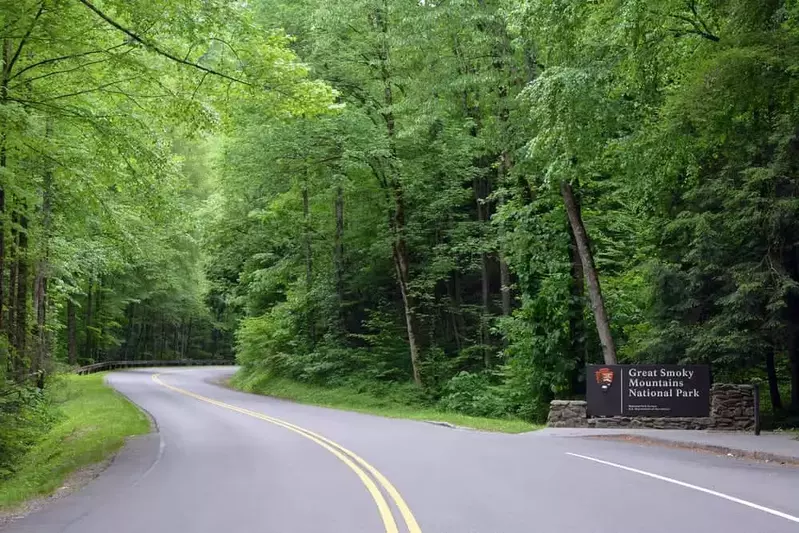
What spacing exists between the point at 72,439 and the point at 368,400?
1268 cm

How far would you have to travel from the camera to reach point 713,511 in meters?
8.02

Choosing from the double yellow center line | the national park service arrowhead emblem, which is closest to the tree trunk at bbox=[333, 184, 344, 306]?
the double yellow center line

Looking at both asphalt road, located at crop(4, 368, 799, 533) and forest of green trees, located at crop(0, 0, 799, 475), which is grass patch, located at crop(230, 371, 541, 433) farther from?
asphalt road, located at crop(4, 368, 799, 533)

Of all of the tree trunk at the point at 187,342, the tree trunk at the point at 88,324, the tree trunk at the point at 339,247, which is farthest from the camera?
the tree trunk at the point at 187,342

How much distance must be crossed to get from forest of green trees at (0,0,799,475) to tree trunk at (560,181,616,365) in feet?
0.30

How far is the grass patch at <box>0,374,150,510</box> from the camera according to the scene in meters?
10.9

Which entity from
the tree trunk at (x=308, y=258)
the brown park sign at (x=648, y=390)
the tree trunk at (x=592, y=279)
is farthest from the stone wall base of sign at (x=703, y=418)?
the tree trunk at (x=308, y=258)

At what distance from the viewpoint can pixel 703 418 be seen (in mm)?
18359

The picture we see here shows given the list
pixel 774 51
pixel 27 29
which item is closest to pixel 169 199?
pixel 27 29

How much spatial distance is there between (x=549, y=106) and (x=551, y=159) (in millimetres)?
3181

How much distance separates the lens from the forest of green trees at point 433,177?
507 inches

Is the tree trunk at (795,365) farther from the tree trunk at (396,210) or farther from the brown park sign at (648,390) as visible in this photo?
the tree trunk at (396,210)

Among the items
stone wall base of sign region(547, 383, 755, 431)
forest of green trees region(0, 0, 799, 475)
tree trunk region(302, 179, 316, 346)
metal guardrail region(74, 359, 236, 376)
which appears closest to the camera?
forest of green trees region(0, 0, 799, 475)

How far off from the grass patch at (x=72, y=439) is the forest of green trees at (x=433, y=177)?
36.1 inches
